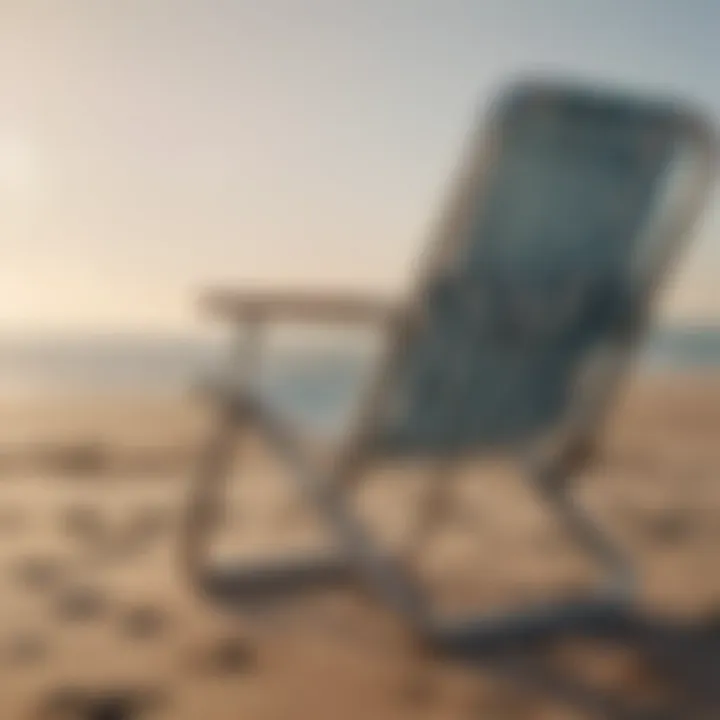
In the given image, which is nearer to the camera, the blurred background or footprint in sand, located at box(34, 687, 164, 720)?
footprint in sand, located at box(34, 687, 164, 720)

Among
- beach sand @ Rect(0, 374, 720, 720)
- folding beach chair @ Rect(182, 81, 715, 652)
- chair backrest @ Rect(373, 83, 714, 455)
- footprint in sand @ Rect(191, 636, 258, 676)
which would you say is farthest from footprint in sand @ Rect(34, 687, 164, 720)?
chair backrest @ Rect(373, 83, 714, 455)

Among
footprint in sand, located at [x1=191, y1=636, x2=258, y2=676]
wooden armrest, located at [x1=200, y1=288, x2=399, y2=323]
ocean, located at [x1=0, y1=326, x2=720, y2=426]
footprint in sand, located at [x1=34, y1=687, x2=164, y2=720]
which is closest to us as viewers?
footprint in sand, located at [x1=34, y1=687, x2=164, y2=720]

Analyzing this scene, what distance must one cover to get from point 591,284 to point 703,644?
0.63 m

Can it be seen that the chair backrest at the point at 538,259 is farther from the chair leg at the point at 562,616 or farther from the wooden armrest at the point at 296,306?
the chair leg at the point at 562,616

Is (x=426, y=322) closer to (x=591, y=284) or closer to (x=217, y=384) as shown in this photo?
(x=591, y=284)

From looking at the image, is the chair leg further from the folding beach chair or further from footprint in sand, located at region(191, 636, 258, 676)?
footprint in sand, located at region(191, 636, 258, 676)

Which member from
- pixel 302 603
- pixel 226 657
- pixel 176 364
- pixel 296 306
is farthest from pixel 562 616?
pixel 176 364

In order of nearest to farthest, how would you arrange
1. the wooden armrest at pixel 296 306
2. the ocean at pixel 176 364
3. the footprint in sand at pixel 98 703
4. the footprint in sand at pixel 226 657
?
1. the footprint in sand at pixel 98 703
2. the footprint in sand at pixel 226 657
3. the wooden armrest at pixel 296 306
4. the ocean at pixel 176 364

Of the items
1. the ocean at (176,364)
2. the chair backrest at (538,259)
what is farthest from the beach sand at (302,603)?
A: the ocean at (176,364)

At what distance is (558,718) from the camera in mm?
1448

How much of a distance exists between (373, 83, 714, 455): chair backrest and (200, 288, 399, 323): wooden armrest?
0.25 ft

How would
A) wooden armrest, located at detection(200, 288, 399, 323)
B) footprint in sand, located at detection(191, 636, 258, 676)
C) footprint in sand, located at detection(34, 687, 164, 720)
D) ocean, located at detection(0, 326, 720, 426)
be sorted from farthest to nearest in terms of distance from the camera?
ocean, located at detection(0, 326, 720, 426)
wooden armrest, located at detection(200, 288, 399, 323)
footprint in sand, located at detection(191, 636, 258, 676)
footprint in sand, located at detection(34, 687, 164, 720)

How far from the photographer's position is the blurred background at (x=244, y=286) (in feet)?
5.32

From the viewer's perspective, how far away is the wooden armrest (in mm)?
1677
